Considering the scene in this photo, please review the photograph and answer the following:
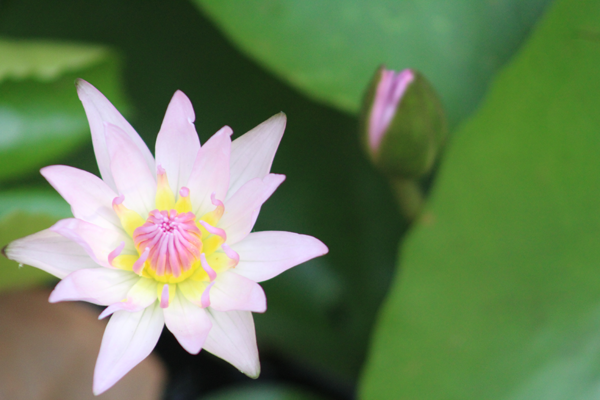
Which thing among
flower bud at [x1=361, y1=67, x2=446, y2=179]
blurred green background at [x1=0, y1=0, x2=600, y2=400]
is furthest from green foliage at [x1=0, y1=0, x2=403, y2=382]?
flower bud at [x1=361, y1=67, x2=446, y2=179]

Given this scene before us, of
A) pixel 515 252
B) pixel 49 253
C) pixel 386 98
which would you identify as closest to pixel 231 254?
pixel 49 253

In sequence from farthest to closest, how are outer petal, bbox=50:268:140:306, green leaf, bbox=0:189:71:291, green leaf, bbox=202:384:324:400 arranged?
1. green leaf, bbox=202:384:324:400
2. green leaf, bbox=0:189:71:291
3. outer petal, bbox=50:268:140:306

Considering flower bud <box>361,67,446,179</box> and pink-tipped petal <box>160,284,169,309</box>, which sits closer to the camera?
pink-tipped petal <box>160,284,169,309</box>

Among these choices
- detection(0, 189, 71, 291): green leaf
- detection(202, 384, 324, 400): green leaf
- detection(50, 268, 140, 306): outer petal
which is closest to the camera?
detection(50, 268, 140, 306): outer petal

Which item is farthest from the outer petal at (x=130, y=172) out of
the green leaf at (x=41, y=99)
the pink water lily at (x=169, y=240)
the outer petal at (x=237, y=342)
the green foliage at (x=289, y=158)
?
the green foliage at (x=289, y=158)

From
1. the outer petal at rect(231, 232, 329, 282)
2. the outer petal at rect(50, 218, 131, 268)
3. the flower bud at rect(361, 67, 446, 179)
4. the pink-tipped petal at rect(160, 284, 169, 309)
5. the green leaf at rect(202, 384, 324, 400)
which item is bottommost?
the green leaf at rect(202, 384, 324, 400)

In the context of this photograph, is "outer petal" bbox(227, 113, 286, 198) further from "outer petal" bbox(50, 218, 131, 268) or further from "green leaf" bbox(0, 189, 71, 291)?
"green leaf" bbox(0, 189, 71, 291)
